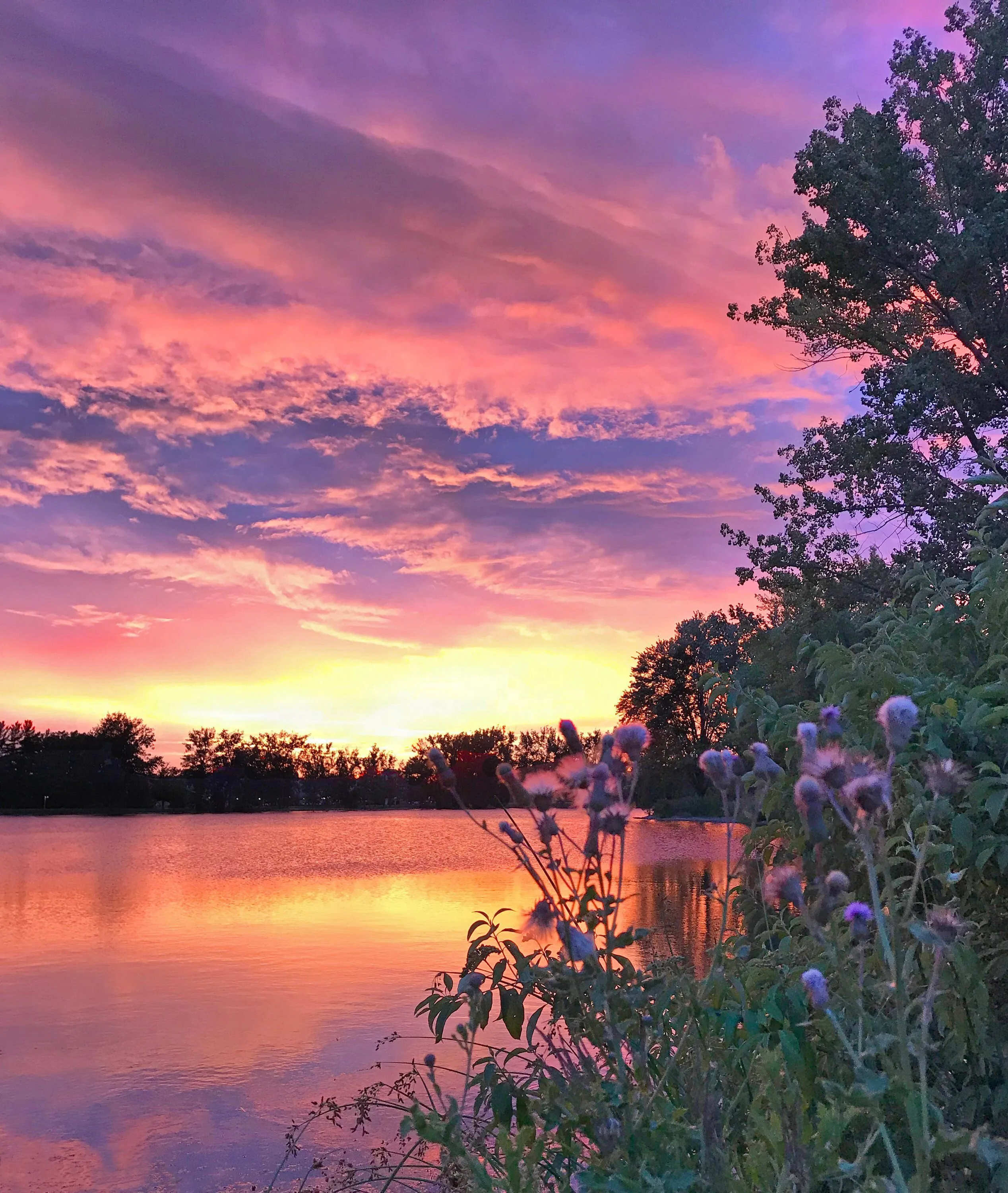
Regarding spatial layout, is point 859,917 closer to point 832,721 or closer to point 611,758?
point 832,721

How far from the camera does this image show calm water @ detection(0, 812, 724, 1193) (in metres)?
5.05

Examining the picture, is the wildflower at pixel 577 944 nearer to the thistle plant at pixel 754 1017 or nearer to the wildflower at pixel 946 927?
the thistle plant at pixel 754 1017

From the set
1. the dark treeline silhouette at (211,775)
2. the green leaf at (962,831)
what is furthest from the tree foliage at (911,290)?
the dark treeline silhouette at (211,775)

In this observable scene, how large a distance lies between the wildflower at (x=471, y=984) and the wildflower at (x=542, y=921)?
0.21 metres

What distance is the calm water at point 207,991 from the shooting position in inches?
199

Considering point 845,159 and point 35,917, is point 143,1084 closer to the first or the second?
point 35,917

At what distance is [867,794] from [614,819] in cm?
58

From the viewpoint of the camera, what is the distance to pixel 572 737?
2125 mm

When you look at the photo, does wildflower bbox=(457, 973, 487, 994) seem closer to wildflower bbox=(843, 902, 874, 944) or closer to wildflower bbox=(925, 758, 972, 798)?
wildflower bbox=(843, 902, 874, 944)

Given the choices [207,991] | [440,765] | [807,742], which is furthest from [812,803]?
[207,991]

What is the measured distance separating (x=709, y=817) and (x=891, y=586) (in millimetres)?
29767

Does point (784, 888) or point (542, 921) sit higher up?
point (784, 888)

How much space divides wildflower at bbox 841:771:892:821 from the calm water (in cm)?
240

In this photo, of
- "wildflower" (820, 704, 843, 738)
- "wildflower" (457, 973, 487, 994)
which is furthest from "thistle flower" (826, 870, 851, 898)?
"wildflower" (457, 973, 487, 994)
